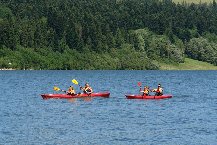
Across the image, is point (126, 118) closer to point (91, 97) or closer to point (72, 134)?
point (72, 134)

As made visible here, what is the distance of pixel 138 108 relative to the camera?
92.5 metres

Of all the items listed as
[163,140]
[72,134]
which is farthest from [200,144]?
[72,134]

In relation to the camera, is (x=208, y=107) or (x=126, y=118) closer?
(x=126, y=118)

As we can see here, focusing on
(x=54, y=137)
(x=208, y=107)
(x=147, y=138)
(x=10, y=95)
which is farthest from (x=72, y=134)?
(x=10, y=95)

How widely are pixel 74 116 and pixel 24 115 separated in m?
6.58

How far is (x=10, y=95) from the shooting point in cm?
12088

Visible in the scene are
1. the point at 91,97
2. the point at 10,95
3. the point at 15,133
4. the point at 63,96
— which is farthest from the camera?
the point at 10,95

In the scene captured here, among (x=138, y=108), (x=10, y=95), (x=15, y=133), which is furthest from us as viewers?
(x=10, y=95)

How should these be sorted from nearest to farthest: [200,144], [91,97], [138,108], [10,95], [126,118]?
[200,144]
[126,118]
[138,108]
[91,97]
[10,95]

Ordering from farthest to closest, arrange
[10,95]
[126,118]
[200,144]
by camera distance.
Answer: [10,95] < [126,118] < [200,144]

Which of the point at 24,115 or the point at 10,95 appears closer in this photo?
the point at 24,115

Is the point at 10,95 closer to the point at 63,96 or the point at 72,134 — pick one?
the point at 63,96

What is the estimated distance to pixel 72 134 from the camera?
2509 inches

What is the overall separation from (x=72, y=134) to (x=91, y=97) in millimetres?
47511
